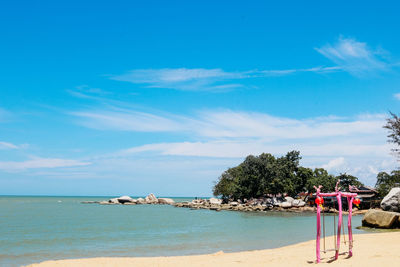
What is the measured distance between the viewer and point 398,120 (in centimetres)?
3478

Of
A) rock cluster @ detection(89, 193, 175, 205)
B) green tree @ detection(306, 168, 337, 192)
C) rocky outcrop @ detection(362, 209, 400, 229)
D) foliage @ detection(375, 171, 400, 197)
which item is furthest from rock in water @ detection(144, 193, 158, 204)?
rocky outcrop @ detection(362, 209, 400, 229)

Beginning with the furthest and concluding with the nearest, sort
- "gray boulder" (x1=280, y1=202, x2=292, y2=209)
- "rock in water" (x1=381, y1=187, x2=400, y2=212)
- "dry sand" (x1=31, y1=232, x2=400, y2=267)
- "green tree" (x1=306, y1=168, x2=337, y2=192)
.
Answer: "green tree" (x1=306, y1=168, x2=337, y2=192) < "gray boulder" (x1=280, y1=202, x2=292, y2=209) < "rock in water" (x1=381, y1=187, x2=400, y2=212) < "dry sand" (x1=31, y1=232, x2=400, y2=267)

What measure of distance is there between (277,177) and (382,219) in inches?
1878

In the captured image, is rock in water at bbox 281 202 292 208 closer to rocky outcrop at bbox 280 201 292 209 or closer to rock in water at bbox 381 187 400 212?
rocky outcrop at bbox 280 201 292 209

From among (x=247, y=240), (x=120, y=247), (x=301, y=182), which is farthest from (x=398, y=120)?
(x=301, y=182)

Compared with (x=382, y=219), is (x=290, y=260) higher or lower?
lower

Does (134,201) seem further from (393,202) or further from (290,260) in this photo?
(290,260)

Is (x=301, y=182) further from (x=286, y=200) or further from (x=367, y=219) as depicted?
(x=367, y=219)

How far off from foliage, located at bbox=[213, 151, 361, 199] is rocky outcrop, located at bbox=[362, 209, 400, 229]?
4481 cm

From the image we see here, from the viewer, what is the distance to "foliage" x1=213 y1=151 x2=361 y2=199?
7369cm

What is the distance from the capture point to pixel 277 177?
73.8m

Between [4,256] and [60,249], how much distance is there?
3.33 meters

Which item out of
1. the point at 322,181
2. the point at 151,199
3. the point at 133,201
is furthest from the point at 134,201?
the point at 322,181

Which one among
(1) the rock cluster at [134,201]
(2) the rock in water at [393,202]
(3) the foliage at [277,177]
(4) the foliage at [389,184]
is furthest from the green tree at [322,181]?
(2) the rock in water at [393,202]
